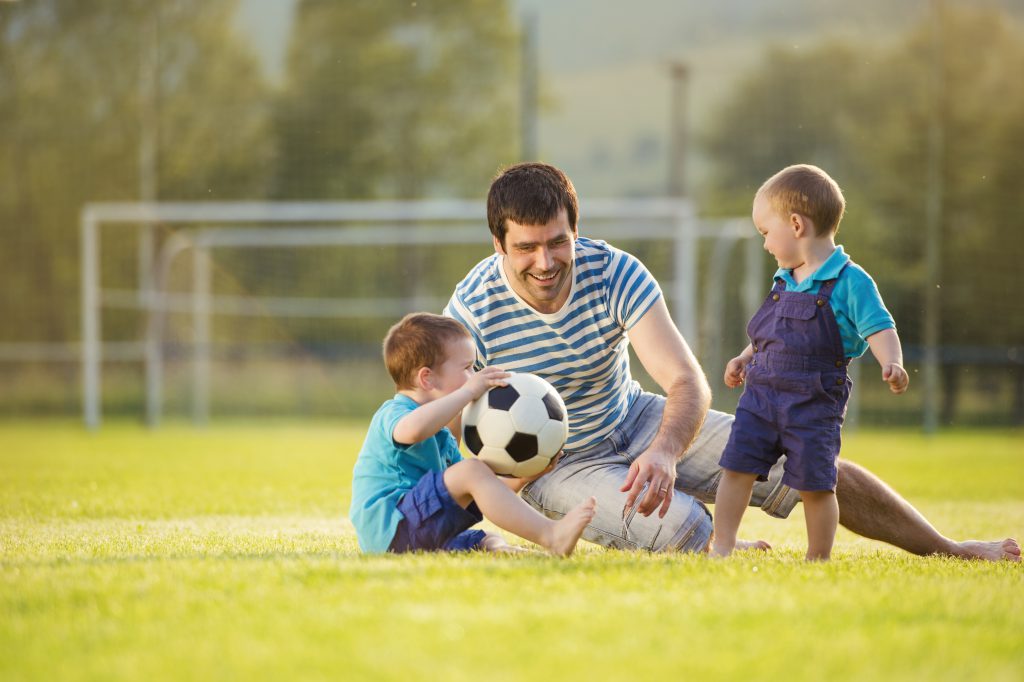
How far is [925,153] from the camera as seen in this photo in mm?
17750

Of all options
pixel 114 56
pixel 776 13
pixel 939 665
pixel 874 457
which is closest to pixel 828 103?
pixel 776 13

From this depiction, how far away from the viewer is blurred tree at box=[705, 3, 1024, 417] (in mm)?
18109

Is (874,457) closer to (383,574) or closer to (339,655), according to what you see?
(383,574)

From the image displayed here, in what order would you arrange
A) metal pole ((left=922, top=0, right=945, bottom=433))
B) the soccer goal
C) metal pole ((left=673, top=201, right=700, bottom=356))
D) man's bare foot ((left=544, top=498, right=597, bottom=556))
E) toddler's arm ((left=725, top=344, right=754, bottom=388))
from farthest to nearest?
1. the soccer goal
2. metal pole ((left=922, top=0, right=945, bottom=433))
3. metal pole ((left=673, top=201, right=700, bottom=356))
4. toddler's arm ((left=725, top=344, right=754, bottom=388))
5. man's bare foot ((left=544, top=498, right=597, bottom=556))

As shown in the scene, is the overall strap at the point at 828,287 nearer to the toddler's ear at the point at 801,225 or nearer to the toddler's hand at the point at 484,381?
the toddler's ear at the point at 801,225

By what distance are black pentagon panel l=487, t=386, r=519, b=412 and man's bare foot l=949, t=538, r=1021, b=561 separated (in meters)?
1.69

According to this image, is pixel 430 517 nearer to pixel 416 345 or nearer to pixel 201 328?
pixel 416 345

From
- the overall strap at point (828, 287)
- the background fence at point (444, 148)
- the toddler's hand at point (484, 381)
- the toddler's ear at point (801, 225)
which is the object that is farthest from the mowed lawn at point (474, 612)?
the background fence at point (444, 148)

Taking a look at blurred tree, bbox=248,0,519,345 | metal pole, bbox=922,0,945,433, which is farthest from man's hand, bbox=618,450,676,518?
blurred tree, bbox=248,0,519,345

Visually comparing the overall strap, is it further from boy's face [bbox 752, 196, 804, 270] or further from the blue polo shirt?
boy's face [bbox 752, 196, 804, 270]

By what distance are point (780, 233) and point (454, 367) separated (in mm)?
1199

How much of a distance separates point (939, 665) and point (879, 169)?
18041 mm

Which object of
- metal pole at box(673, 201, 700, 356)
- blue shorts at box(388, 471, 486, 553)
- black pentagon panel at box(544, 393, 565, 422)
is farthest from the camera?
metal pole at box(673, 201, 700, 356)

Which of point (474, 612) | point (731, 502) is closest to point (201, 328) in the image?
point (731, 502)
